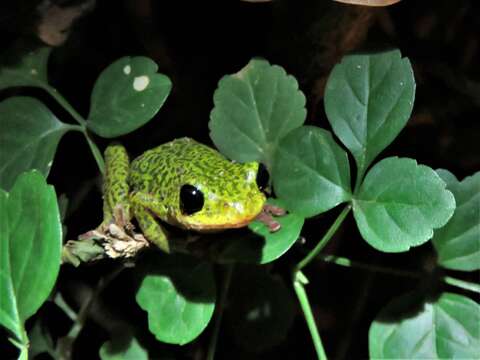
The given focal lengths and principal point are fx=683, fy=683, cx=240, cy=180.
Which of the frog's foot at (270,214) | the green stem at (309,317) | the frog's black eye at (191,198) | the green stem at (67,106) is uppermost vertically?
the green stem at (67,106)

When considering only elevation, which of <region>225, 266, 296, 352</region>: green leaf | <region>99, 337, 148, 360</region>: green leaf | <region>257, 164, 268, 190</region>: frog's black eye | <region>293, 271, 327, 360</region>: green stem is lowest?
<region>225, 266, 296, 352</region>: green leaf

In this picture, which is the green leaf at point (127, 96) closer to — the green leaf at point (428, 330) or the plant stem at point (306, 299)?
the plant stem at point (306, 299)

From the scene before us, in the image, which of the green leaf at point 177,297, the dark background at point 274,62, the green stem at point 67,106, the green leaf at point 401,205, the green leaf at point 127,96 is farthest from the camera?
the dark background at point 274,62

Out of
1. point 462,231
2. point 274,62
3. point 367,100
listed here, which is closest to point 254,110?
point 367,100

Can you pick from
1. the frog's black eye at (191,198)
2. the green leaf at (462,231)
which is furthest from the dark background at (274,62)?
the frog's black eye at (191,198)

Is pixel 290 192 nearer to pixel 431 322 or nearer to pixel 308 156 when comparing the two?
pixel 308 156

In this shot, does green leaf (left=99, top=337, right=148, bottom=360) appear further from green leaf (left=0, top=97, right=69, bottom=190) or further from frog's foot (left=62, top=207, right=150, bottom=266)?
green leaf (left=0, top=97, right=69, bottom=190)

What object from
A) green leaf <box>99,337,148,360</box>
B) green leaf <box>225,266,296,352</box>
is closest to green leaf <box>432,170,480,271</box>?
green leaf <box>225,266,296,352</box>

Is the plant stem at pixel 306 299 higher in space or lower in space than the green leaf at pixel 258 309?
higher
